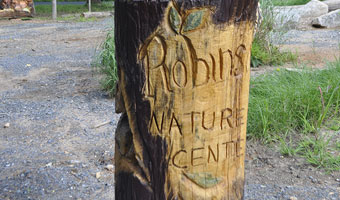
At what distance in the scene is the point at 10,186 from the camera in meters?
2.77

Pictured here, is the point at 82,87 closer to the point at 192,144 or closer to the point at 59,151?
the point at 59,151

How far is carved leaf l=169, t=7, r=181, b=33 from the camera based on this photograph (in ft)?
5.03

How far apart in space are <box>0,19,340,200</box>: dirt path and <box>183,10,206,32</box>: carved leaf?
4.81 ft

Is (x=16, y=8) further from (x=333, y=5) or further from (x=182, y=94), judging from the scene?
(x=182, y=94)

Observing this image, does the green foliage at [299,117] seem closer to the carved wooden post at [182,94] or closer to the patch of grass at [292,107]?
the patch of grass at [292,107]

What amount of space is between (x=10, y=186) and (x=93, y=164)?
0.60m

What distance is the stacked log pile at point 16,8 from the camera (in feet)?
37.5

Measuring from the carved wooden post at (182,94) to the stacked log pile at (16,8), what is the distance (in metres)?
10.9

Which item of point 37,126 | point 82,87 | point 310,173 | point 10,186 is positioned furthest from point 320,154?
point 82,87

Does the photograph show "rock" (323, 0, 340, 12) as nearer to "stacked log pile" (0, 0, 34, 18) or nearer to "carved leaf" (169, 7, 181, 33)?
"stacked log pile" (0, 0, 34, 18)

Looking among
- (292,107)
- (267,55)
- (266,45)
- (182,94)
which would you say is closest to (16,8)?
(266,45)

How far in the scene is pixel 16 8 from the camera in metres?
11.6

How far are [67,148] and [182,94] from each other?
201cm

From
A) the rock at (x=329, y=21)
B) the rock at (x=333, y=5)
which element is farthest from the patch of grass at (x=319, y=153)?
the rock at (x=333, y=5)
